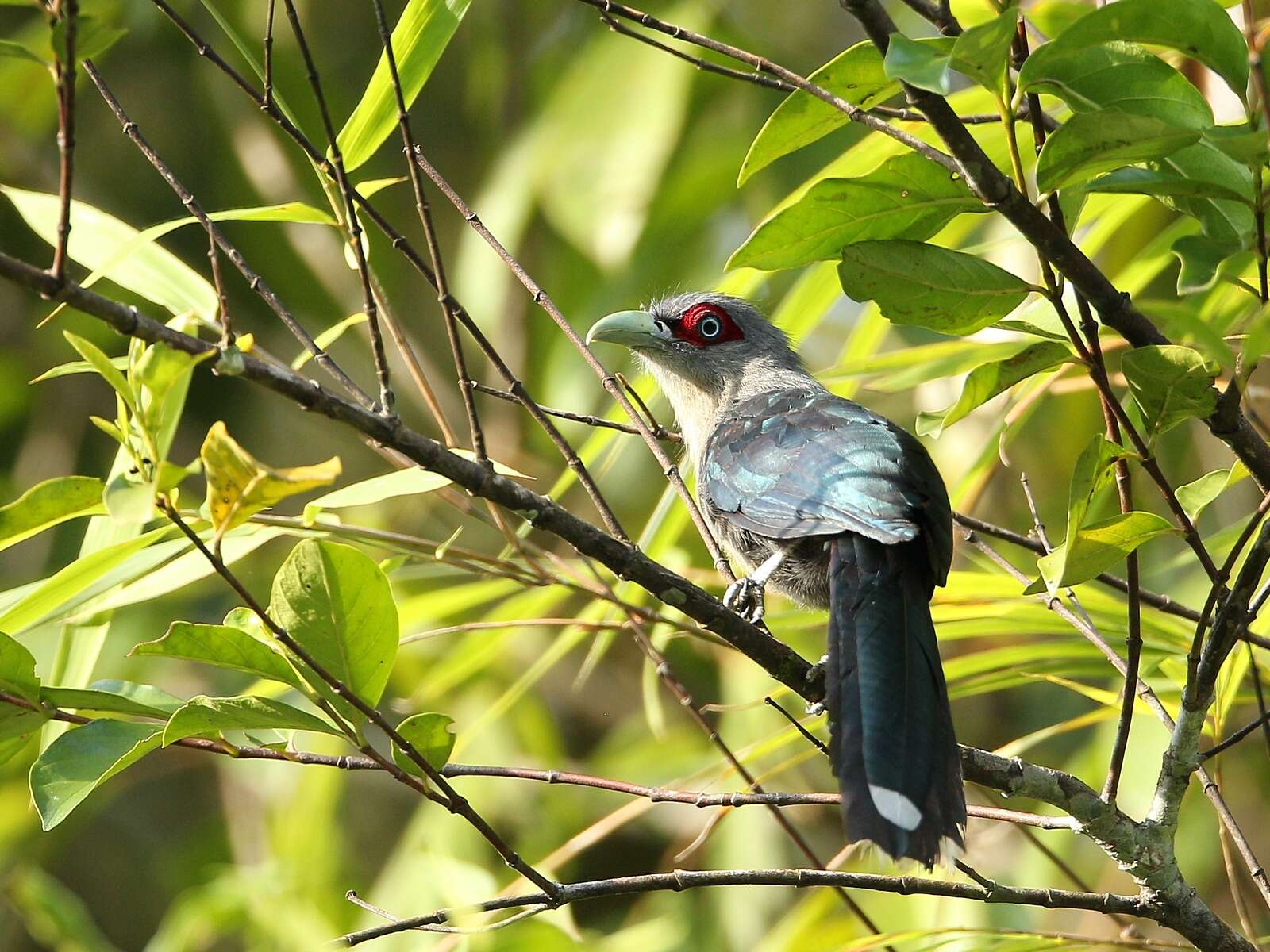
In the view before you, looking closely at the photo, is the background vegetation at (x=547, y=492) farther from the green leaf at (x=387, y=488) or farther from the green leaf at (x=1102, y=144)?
the green leaf at (x=1102, y=144)

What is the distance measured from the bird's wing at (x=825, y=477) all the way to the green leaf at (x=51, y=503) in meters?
1.63

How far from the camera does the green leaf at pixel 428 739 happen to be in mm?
1928

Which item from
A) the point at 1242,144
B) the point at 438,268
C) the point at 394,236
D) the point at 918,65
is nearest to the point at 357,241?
the point at 438,268

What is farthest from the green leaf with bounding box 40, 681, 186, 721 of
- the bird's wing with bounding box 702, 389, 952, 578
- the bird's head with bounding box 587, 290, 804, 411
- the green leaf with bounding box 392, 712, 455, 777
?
the bird's head with bounding box 587, 290, 804, 411

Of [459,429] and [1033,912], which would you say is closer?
[1033,912]

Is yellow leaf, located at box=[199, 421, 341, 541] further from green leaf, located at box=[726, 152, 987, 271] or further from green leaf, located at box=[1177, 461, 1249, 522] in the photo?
green leaf, located at box=[1177, 461, 1249, 522]

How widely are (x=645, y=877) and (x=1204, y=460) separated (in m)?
4.68

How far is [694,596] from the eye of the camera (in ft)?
6.73

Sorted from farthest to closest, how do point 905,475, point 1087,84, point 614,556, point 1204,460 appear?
point 1204,460 < point 905,475 < point 614,556 < point 1087,84

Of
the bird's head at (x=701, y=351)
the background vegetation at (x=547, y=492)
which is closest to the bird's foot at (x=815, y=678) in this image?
the background vegetation at (x=547, y=492)

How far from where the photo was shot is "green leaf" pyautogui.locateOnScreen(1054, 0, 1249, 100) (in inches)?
66.1

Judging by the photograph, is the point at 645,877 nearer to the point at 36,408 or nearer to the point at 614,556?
the point at 614,556

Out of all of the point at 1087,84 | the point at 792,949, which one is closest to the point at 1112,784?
the point at 1087,84

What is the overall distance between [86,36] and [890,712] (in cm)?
168
